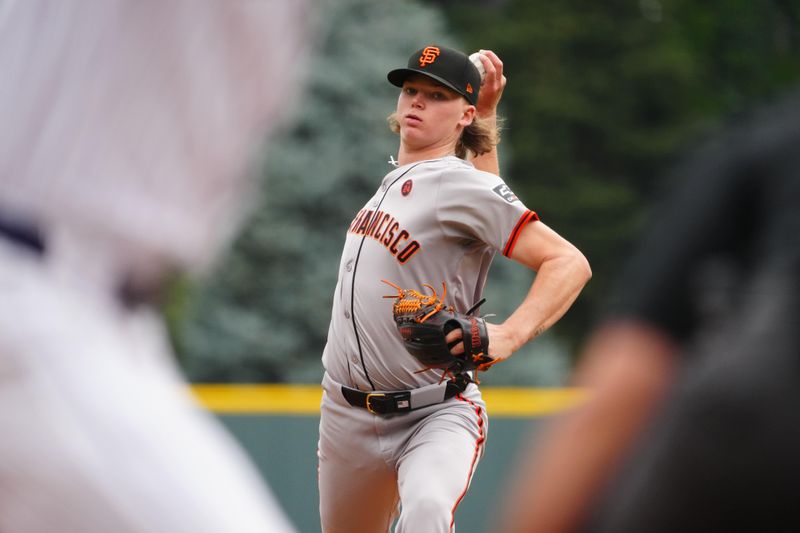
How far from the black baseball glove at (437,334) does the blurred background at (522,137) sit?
8.53 meters

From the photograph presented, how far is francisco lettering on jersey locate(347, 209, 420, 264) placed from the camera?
4949 millimetres

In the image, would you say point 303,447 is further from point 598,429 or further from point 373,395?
point 598,429

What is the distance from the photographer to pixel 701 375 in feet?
5.20

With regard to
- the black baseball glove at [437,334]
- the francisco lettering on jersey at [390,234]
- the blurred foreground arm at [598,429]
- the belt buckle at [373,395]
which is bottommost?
the belt buckle at [373,395]

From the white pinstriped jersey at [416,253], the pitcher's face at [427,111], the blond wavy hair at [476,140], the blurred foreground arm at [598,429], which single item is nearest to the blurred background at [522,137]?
the blond wavy hair at [476,140]

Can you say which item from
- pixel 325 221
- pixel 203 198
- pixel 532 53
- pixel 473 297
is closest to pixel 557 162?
pixel 532 53

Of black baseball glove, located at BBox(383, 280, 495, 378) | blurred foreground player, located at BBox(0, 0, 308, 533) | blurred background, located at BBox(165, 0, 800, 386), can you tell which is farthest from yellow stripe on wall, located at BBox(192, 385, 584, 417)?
blurred foreground player, located at BBox(0, 0, 308, 533)

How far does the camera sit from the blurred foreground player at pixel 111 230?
72.7 inches

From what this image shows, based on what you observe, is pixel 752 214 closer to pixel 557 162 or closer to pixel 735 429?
pixel 735 429

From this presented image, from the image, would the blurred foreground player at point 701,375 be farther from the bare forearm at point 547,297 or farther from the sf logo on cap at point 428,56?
the sf logo on cap at point 428,56

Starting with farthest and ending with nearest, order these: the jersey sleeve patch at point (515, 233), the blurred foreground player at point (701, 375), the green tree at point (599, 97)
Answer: the green tree at point (599, 97) → the jersey sleeve patch at point (515, 233) → the blurred foreground player at point (701, 375)

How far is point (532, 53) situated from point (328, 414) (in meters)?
24.4

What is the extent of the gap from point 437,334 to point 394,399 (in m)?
0.43

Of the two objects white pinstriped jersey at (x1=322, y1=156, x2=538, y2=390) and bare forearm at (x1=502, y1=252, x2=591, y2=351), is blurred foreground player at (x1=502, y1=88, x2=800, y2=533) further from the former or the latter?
white pinstriped jersey at (x1=322, y1=156, x2=538, y2=390)
